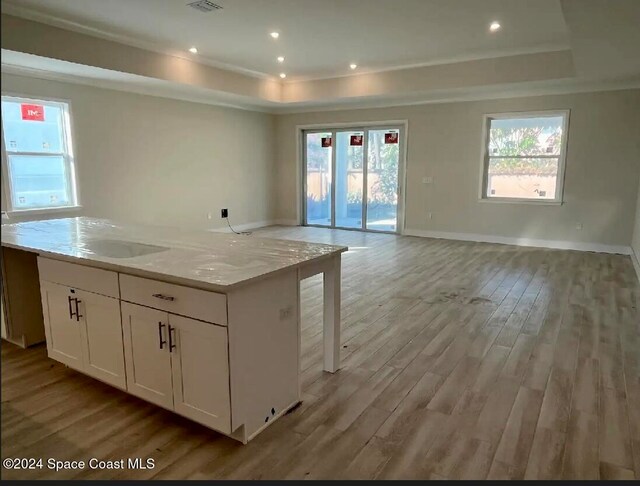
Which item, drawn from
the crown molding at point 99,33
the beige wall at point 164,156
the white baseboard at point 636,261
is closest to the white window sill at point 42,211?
the beige wall at point 164,156

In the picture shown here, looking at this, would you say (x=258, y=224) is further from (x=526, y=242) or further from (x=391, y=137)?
(x=526, y=242)

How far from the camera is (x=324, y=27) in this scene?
198 inches

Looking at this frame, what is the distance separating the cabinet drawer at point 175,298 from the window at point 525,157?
6649mm

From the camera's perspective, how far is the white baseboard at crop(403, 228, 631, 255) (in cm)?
675

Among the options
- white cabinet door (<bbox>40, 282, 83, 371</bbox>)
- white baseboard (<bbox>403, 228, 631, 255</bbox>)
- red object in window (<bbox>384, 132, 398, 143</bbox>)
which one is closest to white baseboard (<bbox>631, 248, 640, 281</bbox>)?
white baseboard (<bbox>403, 228, 631, 255</bbox>)

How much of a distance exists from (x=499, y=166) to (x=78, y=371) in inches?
272

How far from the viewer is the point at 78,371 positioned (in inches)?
112

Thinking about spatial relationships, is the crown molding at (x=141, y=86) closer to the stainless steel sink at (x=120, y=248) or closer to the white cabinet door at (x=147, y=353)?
the stainless steel sink at (x=120, y=248)

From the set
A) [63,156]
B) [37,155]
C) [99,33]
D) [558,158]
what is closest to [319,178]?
[558,158]

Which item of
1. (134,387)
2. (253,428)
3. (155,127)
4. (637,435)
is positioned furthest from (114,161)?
(637,435)

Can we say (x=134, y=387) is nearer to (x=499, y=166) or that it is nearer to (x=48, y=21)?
(x=48, y=21)

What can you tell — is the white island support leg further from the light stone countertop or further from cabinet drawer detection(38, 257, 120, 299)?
cabinet drawer detection(38, 257, 120, 299)

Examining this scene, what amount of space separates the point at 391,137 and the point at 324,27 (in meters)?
3.63

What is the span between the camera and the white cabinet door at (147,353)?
7.30 feet
